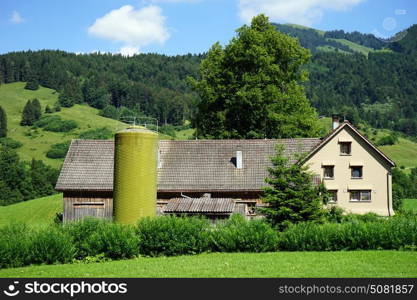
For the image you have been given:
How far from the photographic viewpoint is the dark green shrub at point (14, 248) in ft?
71.9

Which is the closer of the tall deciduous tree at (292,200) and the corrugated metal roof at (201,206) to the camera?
the tall deciduous tree at (292,200)

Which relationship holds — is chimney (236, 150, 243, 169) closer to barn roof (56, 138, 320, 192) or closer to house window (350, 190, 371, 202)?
barn roof (56, 138, 320, 192)

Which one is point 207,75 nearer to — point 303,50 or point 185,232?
point 303,50

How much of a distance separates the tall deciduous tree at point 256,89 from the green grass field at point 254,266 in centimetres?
2430

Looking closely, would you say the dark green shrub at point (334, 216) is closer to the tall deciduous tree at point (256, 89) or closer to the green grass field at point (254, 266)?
the green grass field at point (254, 266)

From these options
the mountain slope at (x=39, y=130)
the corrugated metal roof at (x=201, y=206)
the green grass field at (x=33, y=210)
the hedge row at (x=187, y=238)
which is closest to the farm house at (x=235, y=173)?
the corrugated metal roof at (x=201, y=206)

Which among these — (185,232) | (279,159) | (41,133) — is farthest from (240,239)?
(41,133)

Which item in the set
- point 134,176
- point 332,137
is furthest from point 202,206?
point 332,137

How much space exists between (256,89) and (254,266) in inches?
1095

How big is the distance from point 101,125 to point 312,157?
4984 inches

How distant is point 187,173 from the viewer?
125 feet

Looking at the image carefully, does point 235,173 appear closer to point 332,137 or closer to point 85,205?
point 332,137

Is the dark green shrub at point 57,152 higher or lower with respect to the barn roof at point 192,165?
higher

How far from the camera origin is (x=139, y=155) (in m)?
28.3
